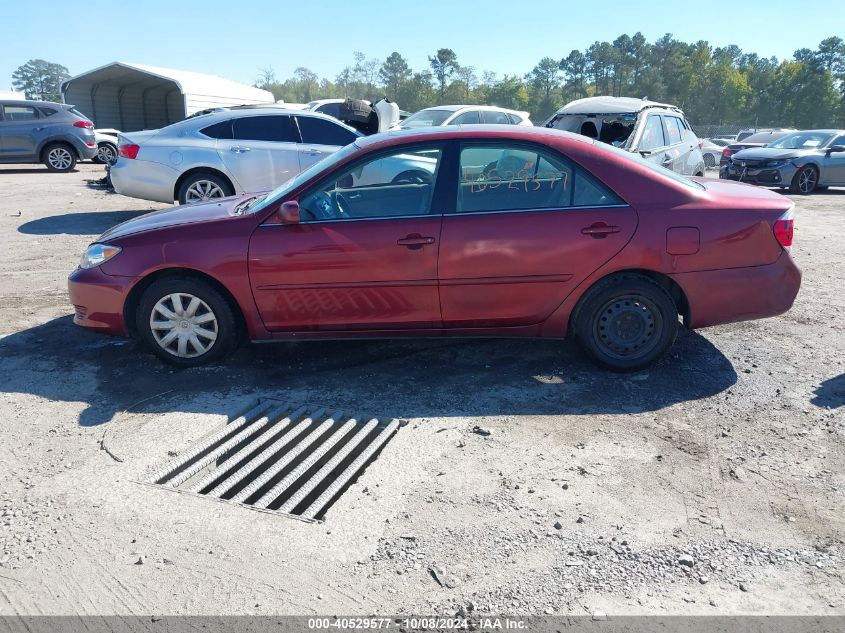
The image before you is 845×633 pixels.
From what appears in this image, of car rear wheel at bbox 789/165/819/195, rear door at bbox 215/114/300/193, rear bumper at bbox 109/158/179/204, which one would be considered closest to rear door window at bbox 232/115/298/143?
rear door at bbox 215/114/300/193

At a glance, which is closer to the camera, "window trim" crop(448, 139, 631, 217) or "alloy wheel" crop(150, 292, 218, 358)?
"window trim" crop(448, 139, 631, 217)

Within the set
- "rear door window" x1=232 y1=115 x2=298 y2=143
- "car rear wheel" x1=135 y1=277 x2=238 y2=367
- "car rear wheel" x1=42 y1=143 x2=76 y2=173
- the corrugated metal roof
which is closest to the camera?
"car rear wheel" x1=135 y1=277 x2=238 y2=367

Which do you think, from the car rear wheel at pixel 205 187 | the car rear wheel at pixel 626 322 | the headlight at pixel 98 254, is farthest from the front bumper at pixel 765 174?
the headlight at pixel 98 254

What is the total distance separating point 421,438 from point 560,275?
1468 mm

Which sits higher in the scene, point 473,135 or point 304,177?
point 473,135

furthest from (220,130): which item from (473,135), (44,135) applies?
(44,135)

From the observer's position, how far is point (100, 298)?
15.7ft

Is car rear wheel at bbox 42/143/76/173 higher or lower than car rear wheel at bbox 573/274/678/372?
higher

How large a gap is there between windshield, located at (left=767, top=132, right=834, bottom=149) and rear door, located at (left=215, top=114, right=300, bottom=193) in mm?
12649

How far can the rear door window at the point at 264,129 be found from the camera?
974 centimetres

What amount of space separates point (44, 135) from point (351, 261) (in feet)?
51.1

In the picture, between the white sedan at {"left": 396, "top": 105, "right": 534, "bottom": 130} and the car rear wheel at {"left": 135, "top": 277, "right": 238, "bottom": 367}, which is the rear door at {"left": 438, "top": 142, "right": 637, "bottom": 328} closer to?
Answer: the car rear wheel at {"left": 135, "top": 277, "right": 238, "bottom": 367}

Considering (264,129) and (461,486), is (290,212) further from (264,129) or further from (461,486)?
(264,129)

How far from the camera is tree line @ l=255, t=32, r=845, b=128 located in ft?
263
